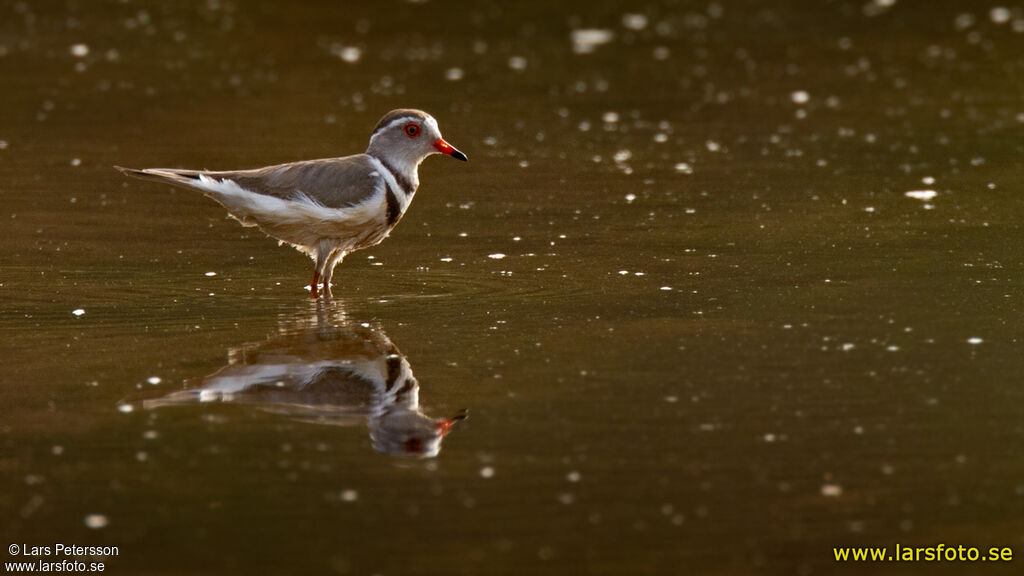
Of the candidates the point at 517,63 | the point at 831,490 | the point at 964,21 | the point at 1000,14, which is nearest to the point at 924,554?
the point at 831,490

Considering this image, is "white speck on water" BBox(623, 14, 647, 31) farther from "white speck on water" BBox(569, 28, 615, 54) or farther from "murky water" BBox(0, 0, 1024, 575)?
"murky water" BBox(0, 0, 1024, 575)

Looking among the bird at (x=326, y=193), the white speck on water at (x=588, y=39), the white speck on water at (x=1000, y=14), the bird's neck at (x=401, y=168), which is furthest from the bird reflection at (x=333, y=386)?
the white speck on water at (x=1000, y=14)

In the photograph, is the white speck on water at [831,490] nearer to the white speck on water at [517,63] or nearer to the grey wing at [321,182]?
the grey wing at [321,182]

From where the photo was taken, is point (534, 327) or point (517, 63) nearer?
point (534, 327)

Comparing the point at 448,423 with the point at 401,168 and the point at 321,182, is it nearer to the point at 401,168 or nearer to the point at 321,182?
the point at 321,182

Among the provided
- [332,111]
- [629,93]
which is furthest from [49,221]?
[629,93]

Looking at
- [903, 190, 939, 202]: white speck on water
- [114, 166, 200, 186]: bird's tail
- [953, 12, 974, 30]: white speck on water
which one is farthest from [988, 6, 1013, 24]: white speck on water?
[114, 166, 200, 186]: bird's tail

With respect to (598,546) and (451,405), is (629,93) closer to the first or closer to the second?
(451,405)

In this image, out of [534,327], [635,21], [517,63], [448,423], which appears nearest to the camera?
[448,423]

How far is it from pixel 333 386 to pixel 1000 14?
18.2 meters

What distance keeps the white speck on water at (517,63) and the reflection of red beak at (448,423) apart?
12619mm

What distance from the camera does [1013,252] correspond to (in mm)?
11656

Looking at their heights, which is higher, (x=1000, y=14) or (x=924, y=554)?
(x=1000, y=14)

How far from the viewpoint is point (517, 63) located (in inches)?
814
